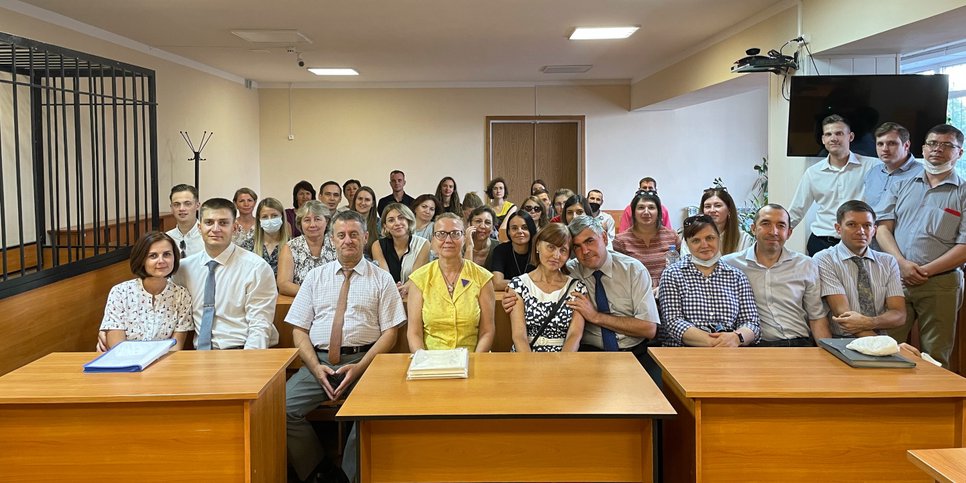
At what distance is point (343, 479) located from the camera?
3.36 m

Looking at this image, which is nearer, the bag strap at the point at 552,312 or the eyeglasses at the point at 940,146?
the bag strap at the point at 552,312

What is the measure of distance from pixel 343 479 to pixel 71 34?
4.65 meters

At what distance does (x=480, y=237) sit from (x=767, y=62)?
246 centimetres

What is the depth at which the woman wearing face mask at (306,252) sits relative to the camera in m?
4.21

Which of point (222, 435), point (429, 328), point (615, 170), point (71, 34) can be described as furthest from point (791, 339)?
point (615, 170)

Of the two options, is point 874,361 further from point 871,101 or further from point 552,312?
point 871,101

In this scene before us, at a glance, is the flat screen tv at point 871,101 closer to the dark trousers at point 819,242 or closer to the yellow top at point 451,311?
the dark trousers at point 819,242

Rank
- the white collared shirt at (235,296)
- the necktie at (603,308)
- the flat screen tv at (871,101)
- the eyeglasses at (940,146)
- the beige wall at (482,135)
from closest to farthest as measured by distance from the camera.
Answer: the necktie at (603,308)
the white collared shirt at (235,296)
the eyeglasses at (940,146)
the flat screen tv at (871,101)
the beige wall at (482,135)

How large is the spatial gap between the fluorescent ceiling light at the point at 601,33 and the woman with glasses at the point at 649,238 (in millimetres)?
2511

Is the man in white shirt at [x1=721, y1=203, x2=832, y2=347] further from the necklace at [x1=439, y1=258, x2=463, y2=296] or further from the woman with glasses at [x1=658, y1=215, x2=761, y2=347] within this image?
the necklace at [x1=439, y1=258, x2=463, y2=296]

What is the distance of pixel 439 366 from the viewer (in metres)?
2.58

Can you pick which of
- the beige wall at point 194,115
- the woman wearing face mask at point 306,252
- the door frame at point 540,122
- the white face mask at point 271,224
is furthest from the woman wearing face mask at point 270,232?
the door frame at point 540,122

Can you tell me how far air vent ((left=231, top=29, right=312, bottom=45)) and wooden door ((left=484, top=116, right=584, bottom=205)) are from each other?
4080mm

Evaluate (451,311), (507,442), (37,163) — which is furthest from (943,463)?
(37,163)
